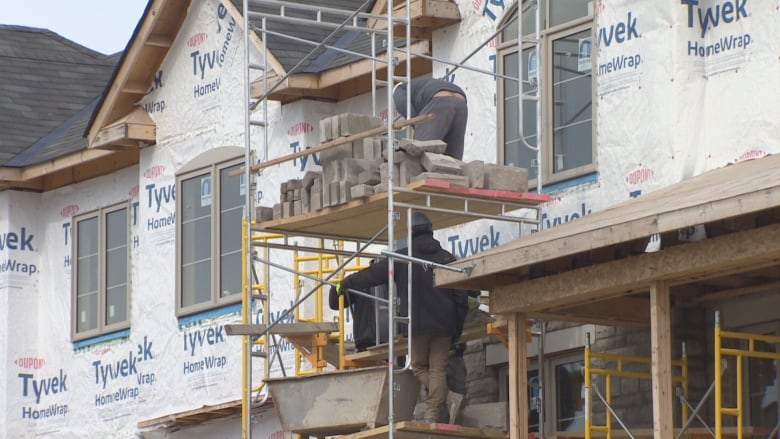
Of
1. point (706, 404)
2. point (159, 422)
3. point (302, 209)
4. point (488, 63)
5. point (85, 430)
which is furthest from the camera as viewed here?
point (85, 430)

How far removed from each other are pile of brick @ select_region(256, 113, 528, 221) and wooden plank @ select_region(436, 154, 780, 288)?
1.06 metres

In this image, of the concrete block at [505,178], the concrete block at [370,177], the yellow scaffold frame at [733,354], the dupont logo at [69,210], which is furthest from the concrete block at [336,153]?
the dupont logo at [69,210]

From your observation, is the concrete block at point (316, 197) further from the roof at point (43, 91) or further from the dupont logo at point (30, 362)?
the dupont logo at point (30, 362)

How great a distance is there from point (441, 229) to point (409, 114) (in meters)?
2.26

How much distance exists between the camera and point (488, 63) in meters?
21.7

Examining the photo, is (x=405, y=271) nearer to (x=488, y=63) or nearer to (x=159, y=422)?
(x=488, y=63)

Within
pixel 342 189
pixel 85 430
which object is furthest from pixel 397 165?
pixel 85 430

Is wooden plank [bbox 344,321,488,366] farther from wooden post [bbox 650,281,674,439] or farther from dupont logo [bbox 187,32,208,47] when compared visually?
dupont logo [bbox 187,32,208,47]

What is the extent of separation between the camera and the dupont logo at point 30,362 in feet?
90.8

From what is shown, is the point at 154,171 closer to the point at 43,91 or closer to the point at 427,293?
the point at 43,91

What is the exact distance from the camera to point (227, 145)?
976 inches

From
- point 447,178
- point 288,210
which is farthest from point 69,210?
point 447,178

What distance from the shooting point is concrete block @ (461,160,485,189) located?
19.3 meters

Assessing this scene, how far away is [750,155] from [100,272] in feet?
35.0
